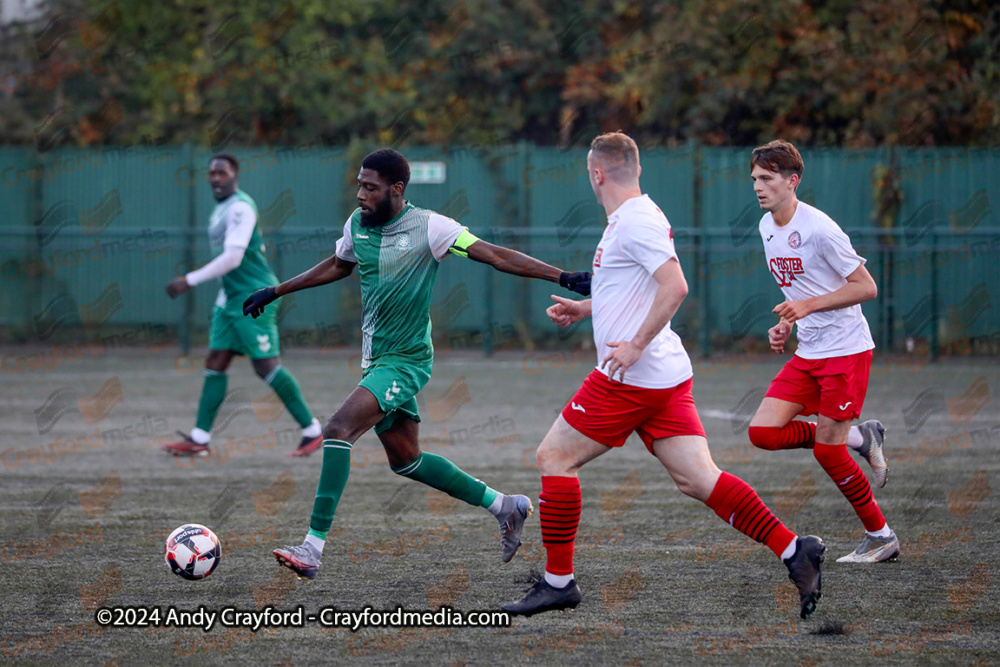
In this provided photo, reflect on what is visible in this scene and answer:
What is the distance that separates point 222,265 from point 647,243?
522cm

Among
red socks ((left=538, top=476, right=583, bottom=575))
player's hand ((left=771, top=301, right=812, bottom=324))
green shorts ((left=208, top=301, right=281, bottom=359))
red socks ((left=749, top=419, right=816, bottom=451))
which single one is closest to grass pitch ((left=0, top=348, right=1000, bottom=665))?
red socks ((left=538, top=476, right=583, bottom=575))

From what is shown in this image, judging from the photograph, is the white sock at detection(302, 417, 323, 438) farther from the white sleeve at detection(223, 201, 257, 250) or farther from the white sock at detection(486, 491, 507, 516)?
the white sock at detection(486, 491, 507, 516)

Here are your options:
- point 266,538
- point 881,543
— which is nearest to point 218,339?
point 266,538

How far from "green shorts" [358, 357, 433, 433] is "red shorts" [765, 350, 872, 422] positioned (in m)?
1.91

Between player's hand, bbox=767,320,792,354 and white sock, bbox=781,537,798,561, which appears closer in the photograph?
white sock, bbox=781,537,798,561

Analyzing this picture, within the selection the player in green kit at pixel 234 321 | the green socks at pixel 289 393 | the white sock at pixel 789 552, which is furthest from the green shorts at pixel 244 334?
the white sock at pixel 789 552

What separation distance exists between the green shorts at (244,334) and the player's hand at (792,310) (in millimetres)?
5017

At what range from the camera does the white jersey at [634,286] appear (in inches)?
200

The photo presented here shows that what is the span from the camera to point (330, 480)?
584 cm

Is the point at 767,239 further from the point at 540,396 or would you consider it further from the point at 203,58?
the point at 203,58

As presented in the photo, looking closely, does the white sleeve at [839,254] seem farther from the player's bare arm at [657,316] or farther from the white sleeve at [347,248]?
the white sleeve at [347,248]

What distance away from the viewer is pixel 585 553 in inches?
254

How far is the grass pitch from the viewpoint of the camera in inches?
191

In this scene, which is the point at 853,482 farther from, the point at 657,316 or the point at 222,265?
the point at 222,265
